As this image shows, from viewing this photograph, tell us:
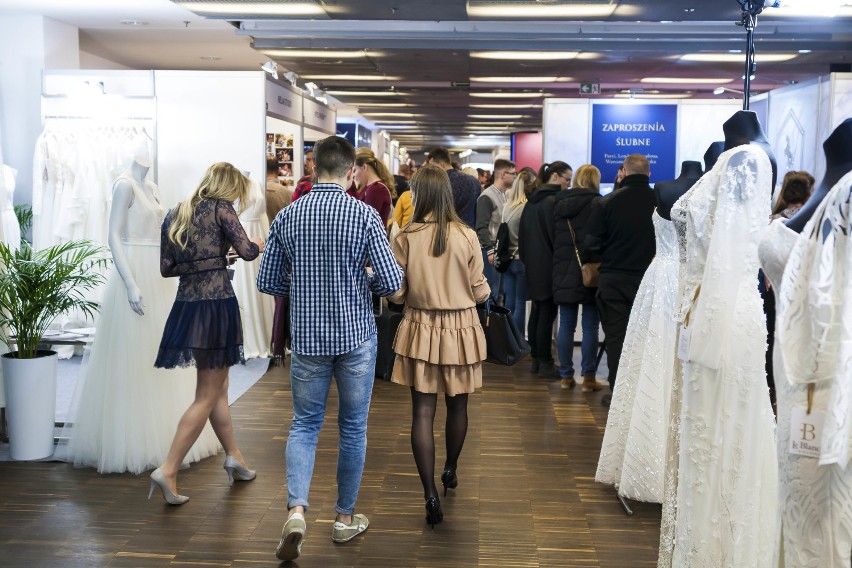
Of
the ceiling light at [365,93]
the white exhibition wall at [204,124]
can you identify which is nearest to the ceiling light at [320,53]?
the white exhibition wall at [204,124]

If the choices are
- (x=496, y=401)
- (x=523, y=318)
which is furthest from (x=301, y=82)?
(x=496, y=401)

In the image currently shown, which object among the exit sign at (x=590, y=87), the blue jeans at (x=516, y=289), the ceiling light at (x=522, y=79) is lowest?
the blue jeans at (x=516, y=289)

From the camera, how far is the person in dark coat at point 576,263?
6480 millimetres

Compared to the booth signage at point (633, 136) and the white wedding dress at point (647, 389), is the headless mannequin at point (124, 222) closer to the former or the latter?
the white wedding dress at point (647, 389)

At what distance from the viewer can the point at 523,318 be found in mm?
8062

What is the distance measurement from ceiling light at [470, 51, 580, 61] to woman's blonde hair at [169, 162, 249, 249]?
A: 7909 millimetres

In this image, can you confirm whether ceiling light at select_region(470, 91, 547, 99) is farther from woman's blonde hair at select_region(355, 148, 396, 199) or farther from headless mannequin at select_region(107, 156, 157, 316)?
headless mannequin at select_region(107, 156, 157, 316)

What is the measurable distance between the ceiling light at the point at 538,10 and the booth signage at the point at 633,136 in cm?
91

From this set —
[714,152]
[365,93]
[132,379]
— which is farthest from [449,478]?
[365,93]

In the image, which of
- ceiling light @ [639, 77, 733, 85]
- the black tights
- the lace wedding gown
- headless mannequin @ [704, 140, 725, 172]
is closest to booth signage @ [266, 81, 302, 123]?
the black tights

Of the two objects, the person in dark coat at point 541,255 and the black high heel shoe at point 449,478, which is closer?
the black high heel shoe at point 449,478

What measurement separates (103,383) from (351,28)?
22.9ft

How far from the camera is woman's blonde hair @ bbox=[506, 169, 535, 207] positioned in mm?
7785

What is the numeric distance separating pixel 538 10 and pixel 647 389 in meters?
5.12
